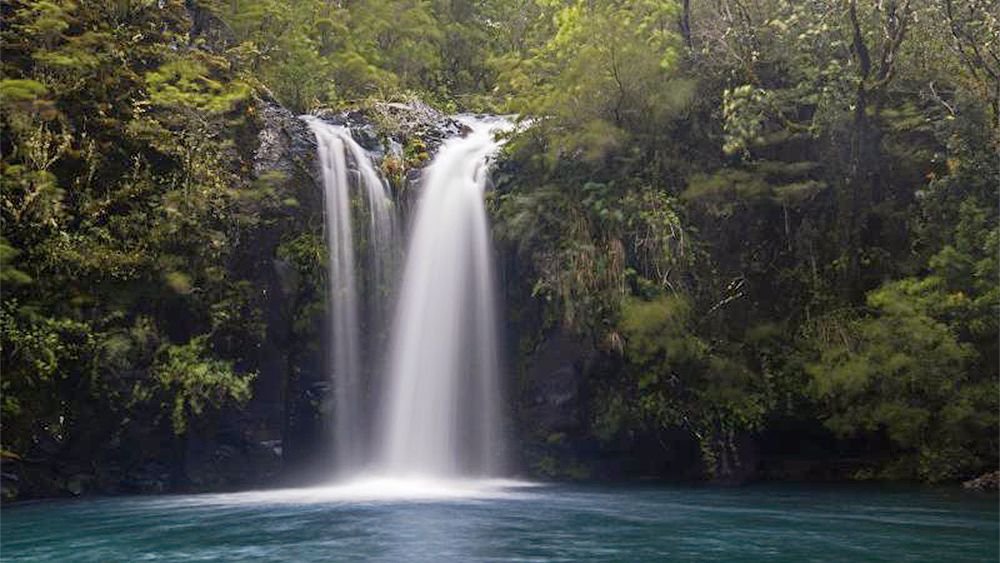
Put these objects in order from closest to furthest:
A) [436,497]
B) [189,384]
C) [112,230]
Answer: [436,497]
[189,384]
[112,230]

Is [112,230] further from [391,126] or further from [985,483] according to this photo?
[985,483]

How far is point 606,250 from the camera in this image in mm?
16688

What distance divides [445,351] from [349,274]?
226cm

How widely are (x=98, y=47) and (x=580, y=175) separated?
8.82 meters

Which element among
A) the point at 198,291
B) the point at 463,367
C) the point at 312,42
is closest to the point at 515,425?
the point at 463,367

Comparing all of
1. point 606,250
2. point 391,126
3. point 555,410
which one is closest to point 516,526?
point 555,410

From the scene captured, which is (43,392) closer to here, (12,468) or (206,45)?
(12,468)

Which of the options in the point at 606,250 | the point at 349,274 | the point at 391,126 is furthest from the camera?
the point at 391,126

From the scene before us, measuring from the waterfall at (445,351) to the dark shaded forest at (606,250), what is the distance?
1.61ft

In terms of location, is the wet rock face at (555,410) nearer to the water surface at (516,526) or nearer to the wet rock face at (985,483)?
the water surface at (516,526)

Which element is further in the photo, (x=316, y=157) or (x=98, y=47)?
(x=316, y=157)

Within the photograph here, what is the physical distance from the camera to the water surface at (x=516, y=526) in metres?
8.48

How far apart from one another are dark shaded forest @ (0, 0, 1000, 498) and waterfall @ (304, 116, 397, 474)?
379 mm

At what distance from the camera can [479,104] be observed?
27.5 meters
